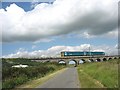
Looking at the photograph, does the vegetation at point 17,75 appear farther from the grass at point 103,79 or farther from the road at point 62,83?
the grass at point 103,79

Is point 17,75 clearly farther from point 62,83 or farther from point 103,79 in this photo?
point 103,79

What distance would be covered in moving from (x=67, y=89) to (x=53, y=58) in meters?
133

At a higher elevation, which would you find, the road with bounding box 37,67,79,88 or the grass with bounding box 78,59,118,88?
the grass with bounding box 78,59,118,88

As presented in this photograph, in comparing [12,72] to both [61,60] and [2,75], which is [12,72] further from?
[61,60]

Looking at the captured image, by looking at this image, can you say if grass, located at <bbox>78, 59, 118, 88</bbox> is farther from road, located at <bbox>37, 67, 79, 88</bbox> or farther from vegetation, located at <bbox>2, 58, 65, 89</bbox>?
vegetation, located at <bbox>2, 58, 65, 89</bbox>

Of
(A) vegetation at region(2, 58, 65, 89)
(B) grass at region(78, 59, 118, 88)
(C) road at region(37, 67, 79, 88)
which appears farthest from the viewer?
(A) vegetation at region(2, 58, 65, 89)

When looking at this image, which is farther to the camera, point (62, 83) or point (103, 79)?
point (62, 83)

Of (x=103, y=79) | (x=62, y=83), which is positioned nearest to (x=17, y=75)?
(x=62, y=83)

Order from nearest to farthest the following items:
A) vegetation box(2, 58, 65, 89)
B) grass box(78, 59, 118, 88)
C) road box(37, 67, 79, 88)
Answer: grass box(78, 59, 118, 88)
road box(37, 67, 79, 88)
vegetation box(2, 58, 65, 89)

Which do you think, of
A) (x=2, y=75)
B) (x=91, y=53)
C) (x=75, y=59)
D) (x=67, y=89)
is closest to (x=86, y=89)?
(x=67, y=89)

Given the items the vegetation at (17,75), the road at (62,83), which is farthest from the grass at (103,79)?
the vegetation at (17,75)

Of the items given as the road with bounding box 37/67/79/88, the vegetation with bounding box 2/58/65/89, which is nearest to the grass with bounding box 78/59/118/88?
the road with bounding box 37/67/79/88

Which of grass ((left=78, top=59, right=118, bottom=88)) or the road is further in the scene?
the road

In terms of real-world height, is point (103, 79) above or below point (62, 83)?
above
